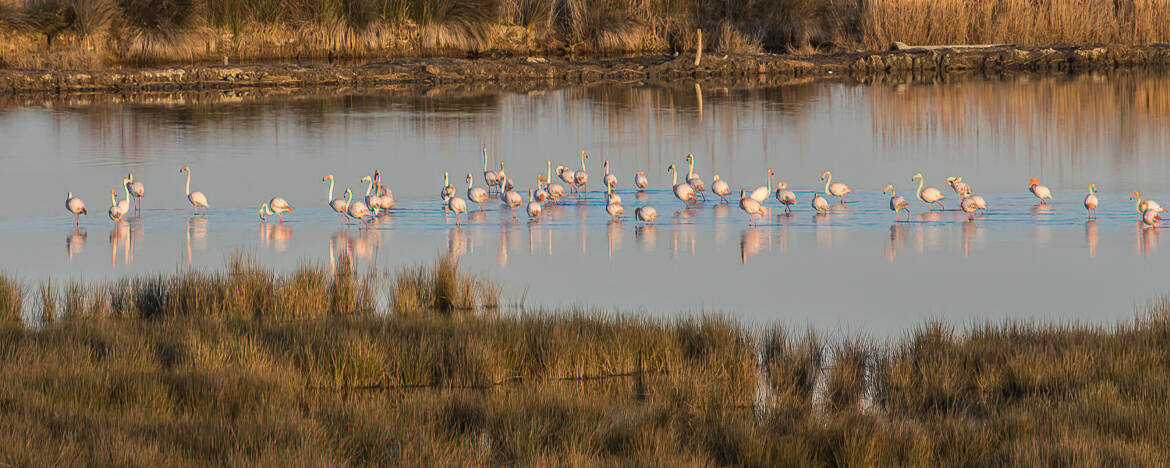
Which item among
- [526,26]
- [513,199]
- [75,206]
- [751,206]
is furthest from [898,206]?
[526,26]

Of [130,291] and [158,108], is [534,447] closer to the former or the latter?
[130,291]

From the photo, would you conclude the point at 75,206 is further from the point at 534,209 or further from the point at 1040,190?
the point at 1040,190

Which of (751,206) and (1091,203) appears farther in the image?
(751,206)

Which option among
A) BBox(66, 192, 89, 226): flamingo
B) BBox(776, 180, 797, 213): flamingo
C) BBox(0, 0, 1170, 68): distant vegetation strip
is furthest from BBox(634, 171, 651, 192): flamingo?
BBox(0, 0, 1170, 68): distant vegetation strip

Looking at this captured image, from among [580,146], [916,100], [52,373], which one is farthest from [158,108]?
[52,373]

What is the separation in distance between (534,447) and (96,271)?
235 inches

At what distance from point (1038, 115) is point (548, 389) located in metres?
17.0

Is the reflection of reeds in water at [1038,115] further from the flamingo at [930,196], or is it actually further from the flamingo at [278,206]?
the flamingo at [278,206]

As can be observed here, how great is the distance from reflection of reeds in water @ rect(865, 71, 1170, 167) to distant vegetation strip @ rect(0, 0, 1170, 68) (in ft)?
20.9

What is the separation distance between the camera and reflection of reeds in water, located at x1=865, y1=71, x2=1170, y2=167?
18.2 meters

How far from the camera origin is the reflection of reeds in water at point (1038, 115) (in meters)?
18.2

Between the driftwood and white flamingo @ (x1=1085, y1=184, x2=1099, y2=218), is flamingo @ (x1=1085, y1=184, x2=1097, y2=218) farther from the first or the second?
the driftwood

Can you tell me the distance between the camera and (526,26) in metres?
37.8

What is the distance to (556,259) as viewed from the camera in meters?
10.9
